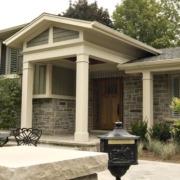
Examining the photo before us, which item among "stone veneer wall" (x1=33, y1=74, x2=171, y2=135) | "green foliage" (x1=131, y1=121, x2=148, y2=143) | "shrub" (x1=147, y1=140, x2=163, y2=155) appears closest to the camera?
"shrub" (x1=147, y1=140, x2=163, y2=155)

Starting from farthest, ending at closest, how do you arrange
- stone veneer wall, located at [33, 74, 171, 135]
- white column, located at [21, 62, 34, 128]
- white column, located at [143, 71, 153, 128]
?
stone veneer wall, located at [33, 74, 171, 135], white column, located at [21, 62, 34, 128], white column, located at [143, 71, 153, 128]

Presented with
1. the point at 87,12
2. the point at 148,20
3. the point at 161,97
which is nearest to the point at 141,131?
the point at 161,97

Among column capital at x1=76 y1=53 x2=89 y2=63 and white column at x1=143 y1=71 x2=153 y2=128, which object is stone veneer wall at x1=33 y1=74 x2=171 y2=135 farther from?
column capital at x1=76 y1=53 x2=89 y2=63

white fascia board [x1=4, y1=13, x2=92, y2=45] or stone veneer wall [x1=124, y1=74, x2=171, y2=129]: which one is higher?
white fascia board [x1=4, y1=13, x2=92, y2=45]

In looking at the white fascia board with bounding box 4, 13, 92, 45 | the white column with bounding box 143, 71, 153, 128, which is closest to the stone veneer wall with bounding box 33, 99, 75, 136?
the white fascia board with bounding box 4, 13, 92, 45

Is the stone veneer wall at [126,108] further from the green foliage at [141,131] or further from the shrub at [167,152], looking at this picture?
the shrub at [167,152]

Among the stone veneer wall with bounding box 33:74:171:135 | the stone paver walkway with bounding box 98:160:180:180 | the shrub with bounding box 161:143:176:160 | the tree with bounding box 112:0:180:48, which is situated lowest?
the stone paver walkway with bounding box 98:160:180:180

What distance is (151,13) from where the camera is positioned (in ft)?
91.6

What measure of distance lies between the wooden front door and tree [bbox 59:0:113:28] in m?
13.9

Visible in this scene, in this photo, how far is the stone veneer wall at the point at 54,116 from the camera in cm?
1238

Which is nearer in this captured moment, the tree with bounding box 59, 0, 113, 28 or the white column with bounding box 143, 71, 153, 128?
the white column with bounding box 143, 71, 153, 128

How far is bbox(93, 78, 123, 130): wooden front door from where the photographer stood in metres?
13.2

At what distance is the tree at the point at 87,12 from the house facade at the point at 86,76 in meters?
12.9

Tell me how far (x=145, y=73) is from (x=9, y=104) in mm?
5568
